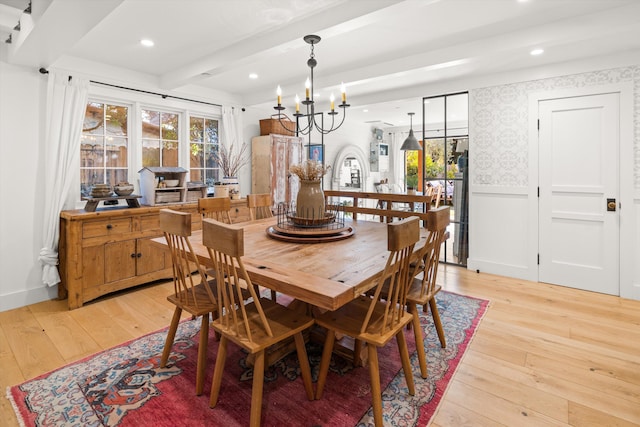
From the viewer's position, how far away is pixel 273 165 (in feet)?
16.5

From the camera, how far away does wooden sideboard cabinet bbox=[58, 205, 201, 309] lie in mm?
3148

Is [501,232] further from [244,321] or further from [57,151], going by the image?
[57,151]

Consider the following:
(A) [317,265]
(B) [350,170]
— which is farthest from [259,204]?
(B) [350,170]

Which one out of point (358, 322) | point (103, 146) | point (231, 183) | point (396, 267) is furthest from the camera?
point (231, 183)

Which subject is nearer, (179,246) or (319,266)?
(319,266)

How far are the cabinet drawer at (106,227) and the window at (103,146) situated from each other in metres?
0.64

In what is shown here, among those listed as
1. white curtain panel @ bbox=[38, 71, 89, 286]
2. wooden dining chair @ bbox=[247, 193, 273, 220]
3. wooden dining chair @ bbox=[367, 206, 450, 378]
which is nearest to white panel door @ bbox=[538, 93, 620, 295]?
wooden dining chair @ bbox=[367, 206, 450, 378]

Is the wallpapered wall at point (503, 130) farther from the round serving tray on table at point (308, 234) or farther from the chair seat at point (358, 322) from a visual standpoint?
the chair seat at point (358, 322)

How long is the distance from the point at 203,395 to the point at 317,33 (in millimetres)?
2553

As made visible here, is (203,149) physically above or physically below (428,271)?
above

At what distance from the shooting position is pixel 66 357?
2.32m

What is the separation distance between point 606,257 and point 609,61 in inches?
77.2

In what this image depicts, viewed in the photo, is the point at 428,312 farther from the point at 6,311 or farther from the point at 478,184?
the point at 6,311

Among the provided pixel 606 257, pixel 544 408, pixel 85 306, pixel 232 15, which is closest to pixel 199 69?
pixel 232 15
